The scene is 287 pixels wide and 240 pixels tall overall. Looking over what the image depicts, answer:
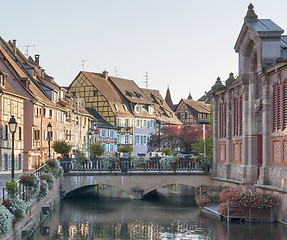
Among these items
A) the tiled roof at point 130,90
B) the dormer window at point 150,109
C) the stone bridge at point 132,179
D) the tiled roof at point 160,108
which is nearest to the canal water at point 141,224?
the stone bridge at point 132,179

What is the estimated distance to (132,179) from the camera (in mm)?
48031

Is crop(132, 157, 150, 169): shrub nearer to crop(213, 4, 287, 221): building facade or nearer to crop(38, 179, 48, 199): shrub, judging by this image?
crop(213, 4, 287, 221): building facade

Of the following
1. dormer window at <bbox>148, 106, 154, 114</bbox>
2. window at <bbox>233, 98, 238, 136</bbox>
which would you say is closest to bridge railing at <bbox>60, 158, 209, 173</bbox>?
window at <bbox>233, 98, 238, 136</bbox>

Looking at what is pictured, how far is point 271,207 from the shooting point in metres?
32.0

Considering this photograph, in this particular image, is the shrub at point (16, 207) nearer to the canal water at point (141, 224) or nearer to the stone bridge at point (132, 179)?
the canal water at point (141, 224)

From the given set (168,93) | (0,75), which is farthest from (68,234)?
(168,93)

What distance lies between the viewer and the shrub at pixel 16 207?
74.3 feet

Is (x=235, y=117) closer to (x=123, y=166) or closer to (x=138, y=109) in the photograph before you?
(x=123, y=166)

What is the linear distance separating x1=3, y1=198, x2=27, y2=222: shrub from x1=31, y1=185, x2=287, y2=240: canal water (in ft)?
16.0

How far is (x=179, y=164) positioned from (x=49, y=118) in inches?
957

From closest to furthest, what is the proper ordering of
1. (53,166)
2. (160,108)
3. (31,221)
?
(31,221) → (53,166) → (160,108)

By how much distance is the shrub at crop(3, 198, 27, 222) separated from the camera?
22.6 meters

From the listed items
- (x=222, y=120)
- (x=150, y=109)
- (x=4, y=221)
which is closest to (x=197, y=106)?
(x=150, y=109)

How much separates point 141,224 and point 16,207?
40.0 ft
